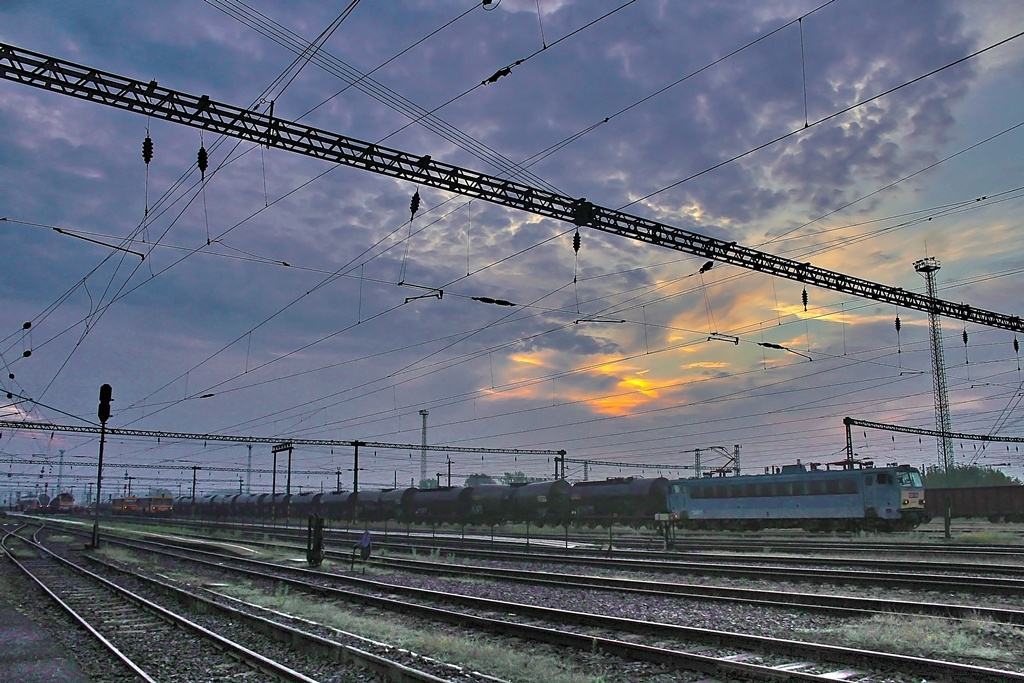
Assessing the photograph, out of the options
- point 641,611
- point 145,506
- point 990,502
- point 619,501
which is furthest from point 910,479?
point 145,506

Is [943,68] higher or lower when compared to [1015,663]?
higher

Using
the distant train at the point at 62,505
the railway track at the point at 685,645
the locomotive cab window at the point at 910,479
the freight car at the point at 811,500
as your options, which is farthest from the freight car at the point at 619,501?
the distant train at the point at 62,505

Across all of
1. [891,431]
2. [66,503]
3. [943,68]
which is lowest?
[66,503]

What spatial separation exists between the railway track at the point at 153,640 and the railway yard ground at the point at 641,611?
606 millimetres

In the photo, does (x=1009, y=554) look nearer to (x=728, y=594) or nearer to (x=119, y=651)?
(x=728, y=594)

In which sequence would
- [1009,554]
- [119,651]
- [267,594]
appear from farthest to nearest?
1. [1009,554]
2. [267,594]
3. [119,651]

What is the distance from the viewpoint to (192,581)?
77.6 ft

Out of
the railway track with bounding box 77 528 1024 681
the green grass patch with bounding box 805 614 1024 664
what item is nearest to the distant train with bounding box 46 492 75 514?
the railway track with bounding box 77 528 1024 681

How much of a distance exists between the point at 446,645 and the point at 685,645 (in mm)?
4175

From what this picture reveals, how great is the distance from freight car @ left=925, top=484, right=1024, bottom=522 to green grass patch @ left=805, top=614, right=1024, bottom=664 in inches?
1766

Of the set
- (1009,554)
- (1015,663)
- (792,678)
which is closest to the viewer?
(792,678)

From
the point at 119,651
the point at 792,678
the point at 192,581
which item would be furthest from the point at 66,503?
the point at 792,678

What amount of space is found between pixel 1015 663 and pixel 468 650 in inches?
338

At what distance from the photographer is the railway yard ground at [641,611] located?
1092 centimetres
